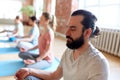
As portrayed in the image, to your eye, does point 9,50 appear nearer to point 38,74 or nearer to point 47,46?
point 47,46

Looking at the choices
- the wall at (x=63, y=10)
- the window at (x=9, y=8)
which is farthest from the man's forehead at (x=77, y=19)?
the window at (x=9, y=8)

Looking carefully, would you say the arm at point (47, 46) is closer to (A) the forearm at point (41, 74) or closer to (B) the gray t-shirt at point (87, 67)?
(A) the forearm at point (41, 74)

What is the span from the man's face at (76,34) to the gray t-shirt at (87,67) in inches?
3.4

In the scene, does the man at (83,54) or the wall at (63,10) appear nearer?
the man at (83,54)

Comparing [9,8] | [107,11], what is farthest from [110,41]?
[9,8]

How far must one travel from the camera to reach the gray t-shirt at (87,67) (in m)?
1.19

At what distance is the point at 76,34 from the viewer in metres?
1.29

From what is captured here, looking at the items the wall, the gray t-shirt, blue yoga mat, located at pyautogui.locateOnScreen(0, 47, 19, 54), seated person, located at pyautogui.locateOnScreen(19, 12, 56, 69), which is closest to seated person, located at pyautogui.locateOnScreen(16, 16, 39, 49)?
blue yoga mat, located at pyautogui.locateOnScreen(0, 47, 19, 54)

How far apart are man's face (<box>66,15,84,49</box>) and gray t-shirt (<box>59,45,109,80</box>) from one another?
87 millimetres

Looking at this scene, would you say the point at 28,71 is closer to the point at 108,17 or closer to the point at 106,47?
the point at 106,47

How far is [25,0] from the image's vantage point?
51.0ft

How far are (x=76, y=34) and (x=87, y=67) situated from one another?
0.77 ft

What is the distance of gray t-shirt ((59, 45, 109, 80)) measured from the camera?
1.19 m

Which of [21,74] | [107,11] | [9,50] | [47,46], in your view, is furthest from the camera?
[107,11]
